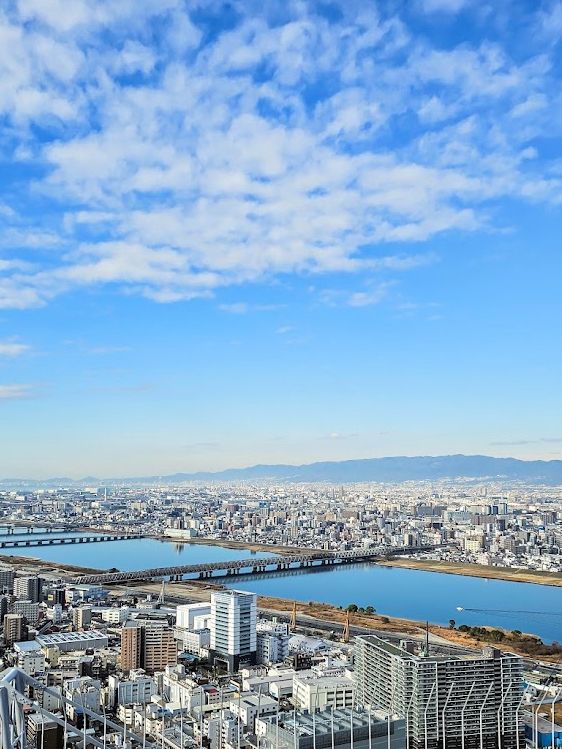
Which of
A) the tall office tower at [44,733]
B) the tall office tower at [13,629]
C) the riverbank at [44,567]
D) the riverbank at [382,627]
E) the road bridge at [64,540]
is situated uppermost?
the tall office tower at [44,733]

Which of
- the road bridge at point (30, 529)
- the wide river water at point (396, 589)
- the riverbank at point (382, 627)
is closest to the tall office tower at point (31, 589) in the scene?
the riverbank at point (382, 627)

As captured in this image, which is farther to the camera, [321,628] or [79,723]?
[321,628]

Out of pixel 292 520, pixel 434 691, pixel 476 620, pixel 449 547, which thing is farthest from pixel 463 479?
pixel 434 691

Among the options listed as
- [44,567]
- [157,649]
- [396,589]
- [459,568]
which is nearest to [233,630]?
[157,649]

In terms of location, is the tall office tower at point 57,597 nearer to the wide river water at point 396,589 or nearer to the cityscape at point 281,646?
the cityscape at point 281,646

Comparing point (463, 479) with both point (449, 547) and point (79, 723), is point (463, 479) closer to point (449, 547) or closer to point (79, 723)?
point (449, 547)

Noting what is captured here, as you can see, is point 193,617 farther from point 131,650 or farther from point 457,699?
point 457,699
